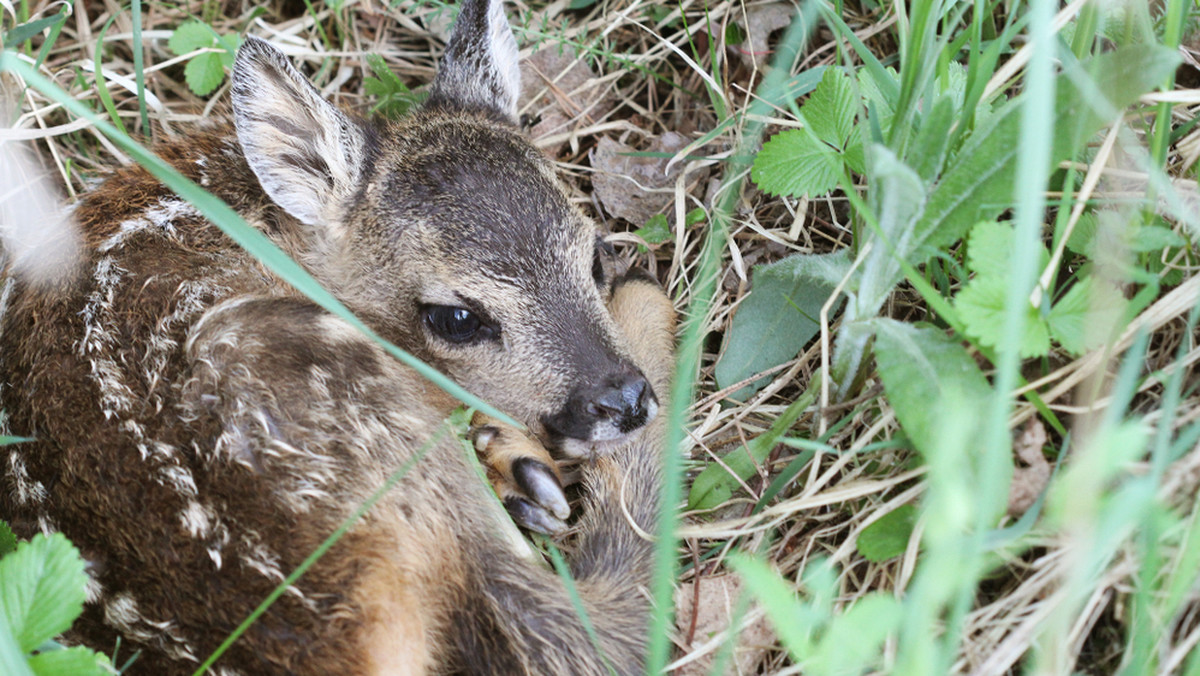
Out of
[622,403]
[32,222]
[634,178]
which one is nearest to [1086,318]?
[622,403]

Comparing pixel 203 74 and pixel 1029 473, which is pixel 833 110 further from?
pixel 203 74

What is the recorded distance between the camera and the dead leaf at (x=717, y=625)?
3.11 m

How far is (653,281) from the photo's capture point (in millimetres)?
4438

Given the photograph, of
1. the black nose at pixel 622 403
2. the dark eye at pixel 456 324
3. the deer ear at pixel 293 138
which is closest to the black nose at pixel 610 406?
the black nose at pixel 622 403

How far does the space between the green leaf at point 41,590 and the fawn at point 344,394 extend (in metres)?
0.32

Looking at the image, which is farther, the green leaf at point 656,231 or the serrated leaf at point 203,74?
the serrated leaf at point 203,74

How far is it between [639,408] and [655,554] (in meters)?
0.58

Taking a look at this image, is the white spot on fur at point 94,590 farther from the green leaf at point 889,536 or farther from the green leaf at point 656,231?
the green leaf at point 656,231

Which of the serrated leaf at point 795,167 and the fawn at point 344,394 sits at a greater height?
the serrated leaf at point 795,167

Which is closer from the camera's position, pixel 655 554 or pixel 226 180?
pixel 655 554

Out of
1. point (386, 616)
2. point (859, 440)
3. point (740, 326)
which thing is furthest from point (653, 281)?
point (386, 616)

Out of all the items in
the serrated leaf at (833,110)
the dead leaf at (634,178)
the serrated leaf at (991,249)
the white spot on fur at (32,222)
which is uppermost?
the serrated leaf at (833,110)

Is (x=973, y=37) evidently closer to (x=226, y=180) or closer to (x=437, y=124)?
(x=437, y=124)

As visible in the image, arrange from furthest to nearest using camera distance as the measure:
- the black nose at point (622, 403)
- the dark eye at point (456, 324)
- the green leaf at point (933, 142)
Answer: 1. the dark eye at point (456, 324)
2. the black nose at point (622, 403)
3. the green leaf at point (933, 142)
